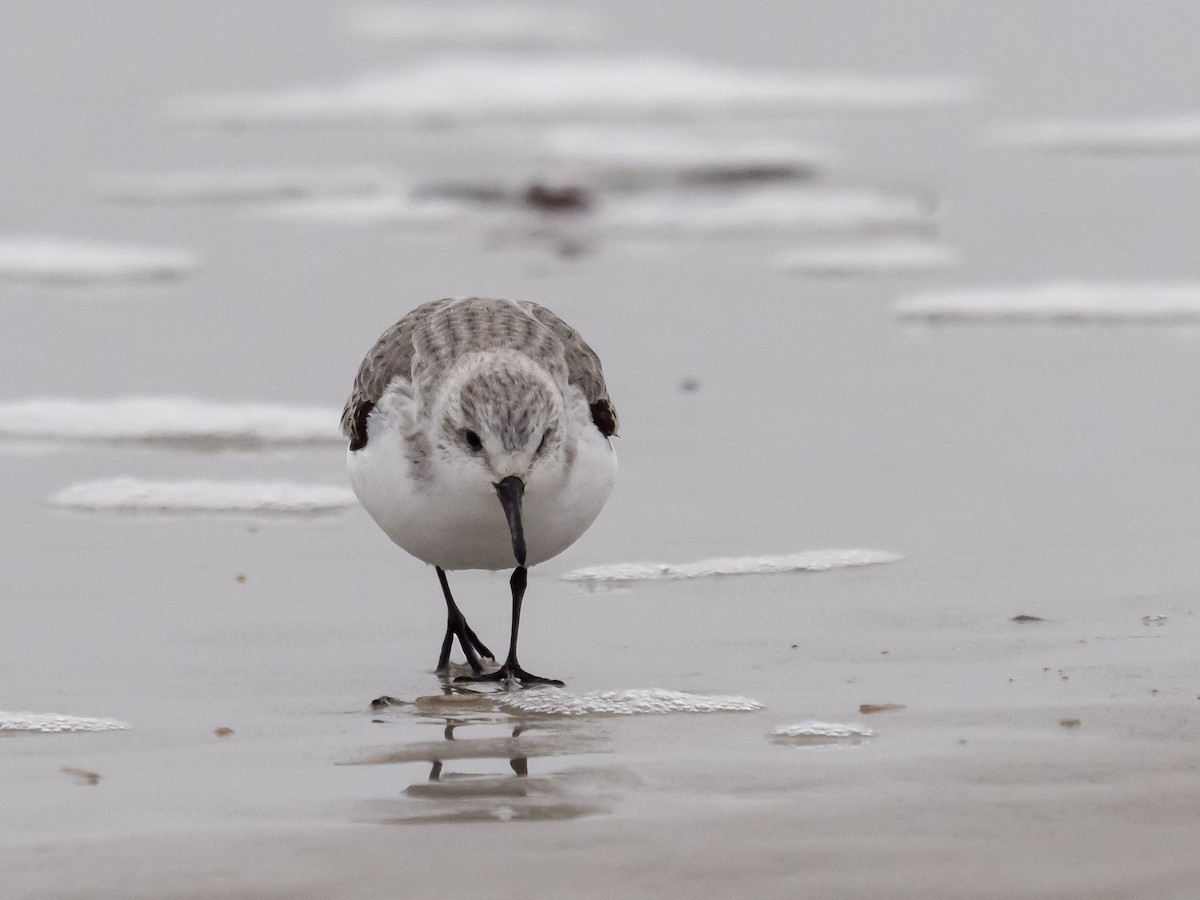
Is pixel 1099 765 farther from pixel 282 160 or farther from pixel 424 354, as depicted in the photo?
pixel 282 160

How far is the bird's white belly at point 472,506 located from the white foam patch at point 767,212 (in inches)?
297

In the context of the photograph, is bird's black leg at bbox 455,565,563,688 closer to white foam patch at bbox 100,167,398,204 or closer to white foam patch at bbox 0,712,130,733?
white foam patch at bbox 0,712,130,733

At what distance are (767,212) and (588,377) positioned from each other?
320 inches

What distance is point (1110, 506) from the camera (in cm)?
614

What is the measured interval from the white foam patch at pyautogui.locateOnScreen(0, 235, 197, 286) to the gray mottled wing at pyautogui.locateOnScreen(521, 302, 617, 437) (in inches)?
243

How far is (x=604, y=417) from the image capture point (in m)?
5.02

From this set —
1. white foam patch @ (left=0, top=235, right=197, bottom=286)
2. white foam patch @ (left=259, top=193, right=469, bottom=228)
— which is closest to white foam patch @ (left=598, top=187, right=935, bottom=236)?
white foam patch @ (left=259, top=193, right=469, bottom=228)

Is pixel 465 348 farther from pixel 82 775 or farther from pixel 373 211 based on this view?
pixel 373 211

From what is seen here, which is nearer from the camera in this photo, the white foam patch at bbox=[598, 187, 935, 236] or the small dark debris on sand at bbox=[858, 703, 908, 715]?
the small dark debris on sand at bbox=[858, 703, 908, 715]

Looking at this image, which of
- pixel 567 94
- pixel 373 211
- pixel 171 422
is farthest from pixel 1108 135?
pixel 171 422

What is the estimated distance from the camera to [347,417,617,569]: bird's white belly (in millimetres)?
4547

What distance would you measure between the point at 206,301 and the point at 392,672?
18.5 feet

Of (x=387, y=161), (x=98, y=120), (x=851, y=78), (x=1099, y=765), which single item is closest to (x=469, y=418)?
(x=1099, y=765)

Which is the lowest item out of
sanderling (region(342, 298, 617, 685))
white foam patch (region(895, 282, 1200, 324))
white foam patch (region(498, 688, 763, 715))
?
white foam patch (region(498, 688, 763, 715))
